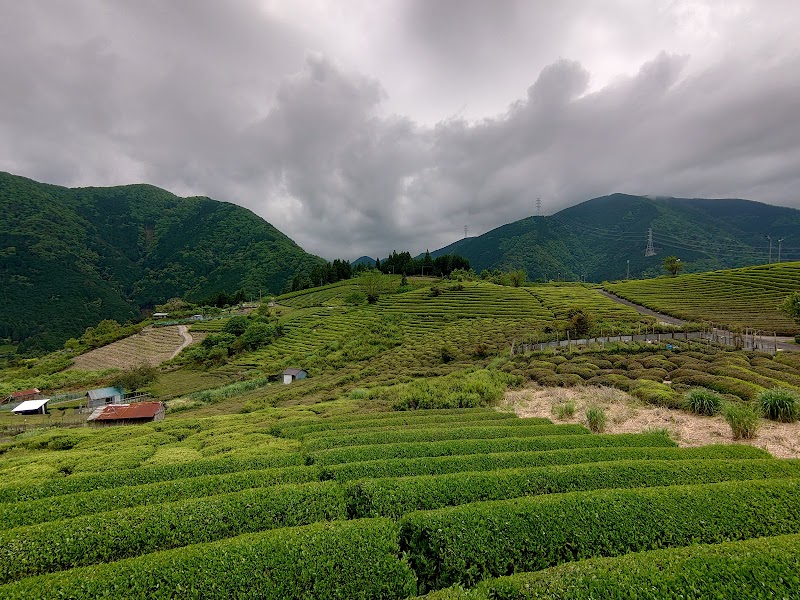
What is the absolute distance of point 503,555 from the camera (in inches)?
217

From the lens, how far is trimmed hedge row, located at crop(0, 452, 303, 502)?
9.07 m

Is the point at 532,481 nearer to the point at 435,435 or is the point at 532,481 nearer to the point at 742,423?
the point at 435,435

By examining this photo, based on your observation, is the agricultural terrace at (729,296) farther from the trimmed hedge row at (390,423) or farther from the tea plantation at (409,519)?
the tea plantation at (409,519)

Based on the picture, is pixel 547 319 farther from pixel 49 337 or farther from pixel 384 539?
pixel 49 337

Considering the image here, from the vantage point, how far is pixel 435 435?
39.8 feet

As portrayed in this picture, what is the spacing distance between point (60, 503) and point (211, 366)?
6398 centimetres

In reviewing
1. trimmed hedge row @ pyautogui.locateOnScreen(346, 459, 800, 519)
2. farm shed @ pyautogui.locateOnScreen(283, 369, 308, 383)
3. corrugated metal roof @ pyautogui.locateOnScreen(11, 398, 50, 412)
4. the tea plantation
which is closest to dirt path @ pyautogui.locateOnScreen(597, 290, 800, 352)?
trimmed hedge row @ pyautogui.locateOnScreen(346, 459, 800, 519)

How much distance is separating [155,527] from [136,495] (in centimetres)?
217

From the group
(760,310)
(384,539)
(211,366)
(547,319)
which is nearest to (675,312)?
(760,310)

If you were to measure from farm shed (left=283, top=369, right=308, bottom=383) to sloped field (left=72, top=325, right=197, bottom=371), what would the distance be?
3654cm

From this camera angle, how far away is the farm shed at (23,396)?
5147cm

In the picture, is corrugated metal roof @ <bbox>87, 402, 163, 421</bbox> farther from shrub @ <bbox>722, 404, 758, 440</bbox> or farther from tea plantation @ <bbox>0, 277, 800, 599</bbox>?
shrub @ <bbox>722, 404, 758, 440</bbox>

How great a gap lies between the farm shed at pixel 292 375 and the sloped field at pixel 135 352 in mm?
36538

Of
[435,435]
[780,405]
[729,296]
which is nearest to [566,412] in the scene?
[780,405]
